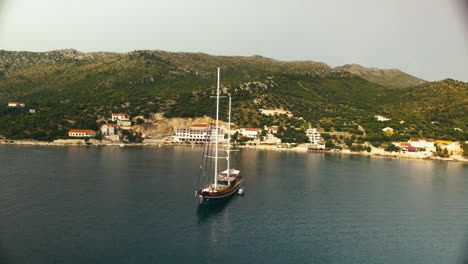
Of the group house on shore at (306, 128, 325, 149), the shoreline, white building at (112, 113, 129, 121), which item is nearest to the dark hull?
the shoreline

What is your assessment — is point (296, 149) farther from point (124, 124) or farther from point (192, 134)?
point (124, 124)

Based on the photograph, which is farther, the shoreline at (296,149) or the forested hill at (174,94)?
the forested hill at (174,94)

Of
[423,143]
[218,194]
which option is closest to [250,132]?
[423,143]

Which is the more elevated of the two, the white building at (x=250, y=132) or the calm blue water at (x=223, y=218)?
the white building at (x=250, y=132)

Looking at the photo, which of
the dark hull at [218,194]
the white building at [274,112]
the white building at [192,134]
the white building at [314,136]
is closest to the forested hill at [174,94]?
Answer: the white building at [274,112]

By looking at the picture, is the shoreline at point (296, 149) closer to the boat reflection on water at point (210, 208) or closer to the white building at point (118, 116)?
the white building at point (118, 116)

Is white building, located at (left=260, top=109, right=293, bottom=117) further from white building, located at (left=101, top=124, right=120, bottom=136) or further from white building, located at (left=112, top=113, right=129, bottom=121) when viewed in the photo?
white building, located at (left=101, top=124, right=120, bottom=136)
